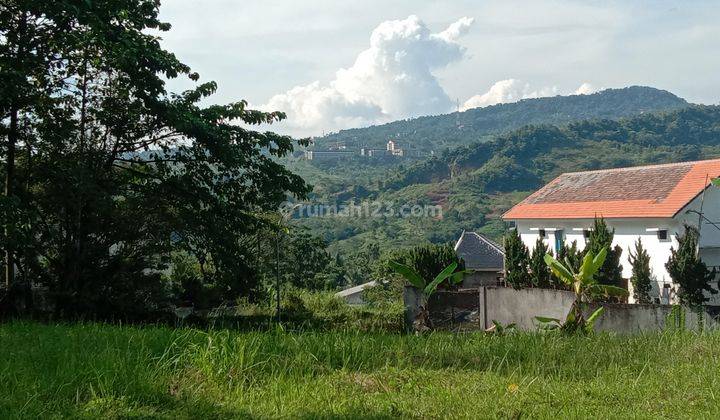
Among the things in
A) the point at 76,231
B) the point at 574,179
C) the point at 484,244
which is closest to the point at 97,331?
the point at 76,231

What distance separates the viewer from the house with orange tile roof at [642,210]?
97.0 ft

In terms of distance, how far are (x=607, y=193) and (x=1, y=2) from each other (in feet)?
98.0

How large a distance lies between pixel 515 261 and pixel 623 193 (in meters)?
7.12

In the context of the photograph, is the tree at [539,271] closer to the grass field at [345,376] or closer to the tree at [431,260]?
the tree at [431,260]

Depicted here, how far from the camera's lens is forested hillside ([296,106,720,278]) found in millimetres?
99688

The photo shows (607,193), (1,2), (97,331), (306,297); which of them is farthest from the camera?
(607,193)

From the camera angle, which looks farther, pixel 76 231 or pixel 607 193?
pixel 607 193

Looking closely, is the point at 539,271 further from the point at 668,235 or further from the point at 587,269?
the point at 587,269

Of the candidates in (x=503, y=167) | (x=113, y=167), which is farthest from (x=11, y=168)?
(x=503, y=167)

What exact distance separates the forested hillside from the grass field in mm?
79113

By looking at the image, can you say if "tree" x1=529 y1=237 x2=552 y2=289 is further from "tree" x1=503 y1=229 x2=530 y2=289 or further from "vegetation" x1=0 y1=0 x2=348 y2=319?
"vegetation" x1=0 y1=0 x2=348 y2=319

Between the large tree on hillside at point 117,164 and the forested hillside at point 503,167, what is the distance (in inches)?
2772

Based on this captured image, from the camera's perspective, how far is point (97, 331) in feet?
26.0

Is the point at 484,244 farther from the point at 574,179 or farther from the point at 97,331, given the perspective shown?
the point at 97,331
